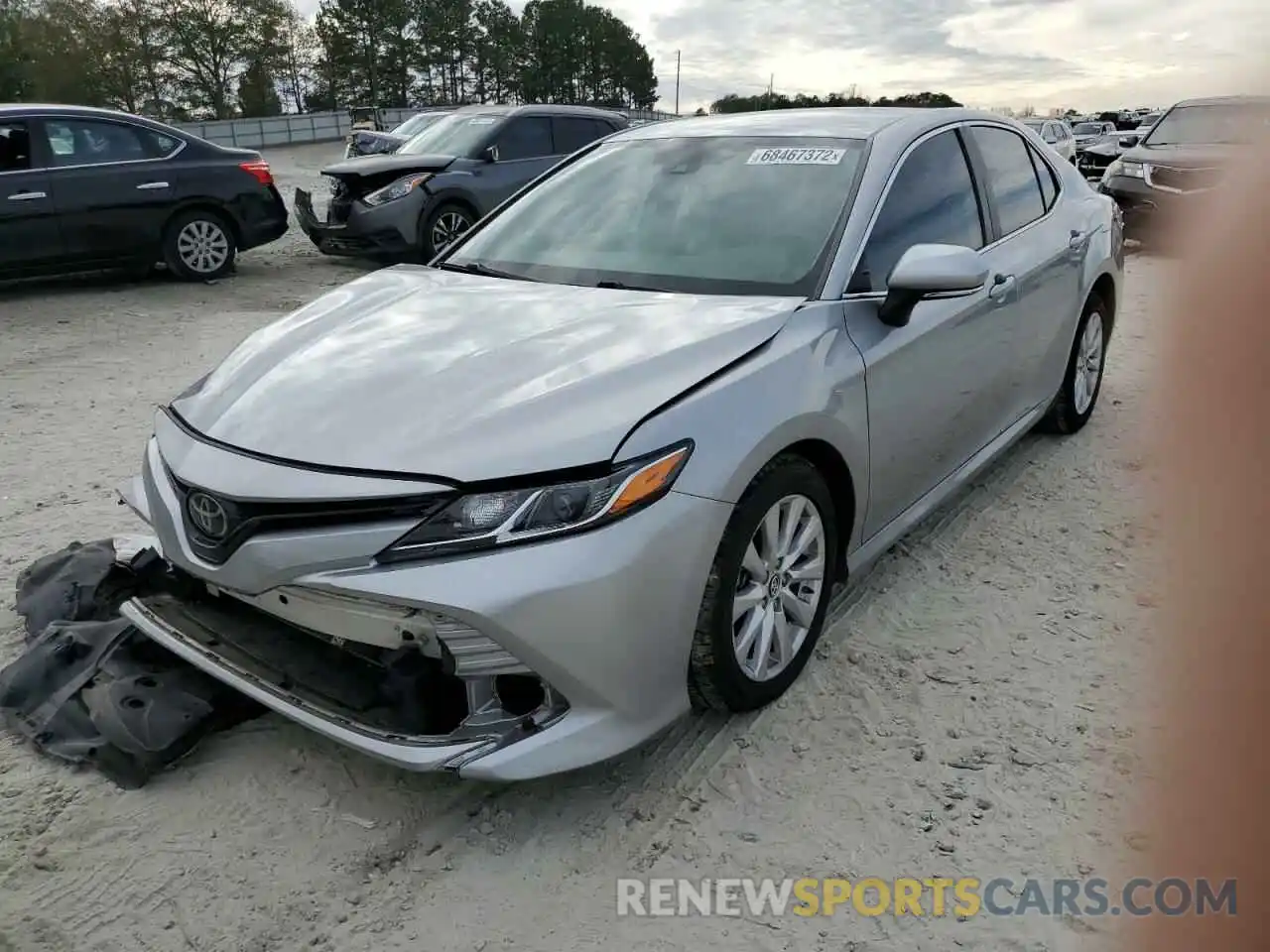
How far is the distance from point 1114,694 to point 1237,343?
2.58 meters

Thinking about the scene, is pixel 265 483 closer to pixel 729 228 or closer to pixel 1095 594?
pixel 729 228

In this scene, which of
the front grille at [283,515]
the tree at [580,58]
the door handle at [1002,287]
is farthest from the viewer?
the tree at [580,58]

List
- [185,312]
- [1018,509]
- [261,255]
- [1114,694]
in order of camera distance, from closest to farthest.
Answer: [1114,694], [1018,509], [185,312], [261,255]

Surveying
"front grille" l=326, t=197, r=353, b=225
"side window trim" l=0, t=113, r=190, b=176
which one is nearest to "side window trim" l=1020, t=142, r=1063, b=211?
"front grille" l=326, t=197, r=353, b=225

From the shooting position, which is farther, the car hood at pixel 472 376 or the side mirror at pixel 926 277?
the side mirror at pixel 926 277

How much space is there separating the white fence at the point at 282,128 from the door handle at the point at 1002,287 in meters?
33.0

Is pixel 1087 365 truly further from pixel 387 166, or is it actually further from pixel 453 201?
pixel 387 166

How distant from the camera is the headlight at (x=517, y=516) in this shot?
2.25 m

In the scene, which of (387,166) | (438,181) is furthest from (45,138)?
(438,181)

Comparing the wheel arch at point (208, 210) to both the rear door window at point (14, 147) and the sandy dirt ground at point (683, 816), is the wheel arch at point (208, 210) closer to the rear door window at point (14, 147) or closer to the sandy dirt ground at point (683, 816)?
the rear door window at point (14, 147)

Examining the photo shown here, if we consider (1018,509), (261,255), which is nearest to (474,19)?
(261,255)

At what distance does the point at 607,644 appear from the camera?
2.29m

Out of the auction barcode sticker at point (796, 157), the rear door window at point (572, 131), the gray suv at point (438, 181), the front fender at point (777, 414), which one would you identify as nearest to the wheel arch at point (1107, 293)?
the auction barcode sticker at point (796, 157)

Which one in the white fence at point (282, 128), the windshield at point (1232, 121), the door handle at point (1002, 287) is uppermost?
the white fence at point (282, 128)
